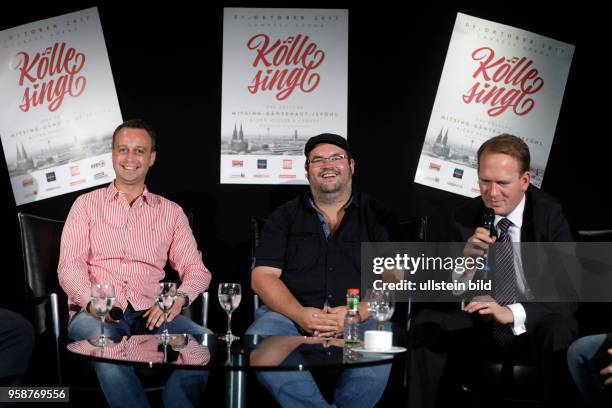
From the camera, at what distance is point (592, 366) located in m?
3.00

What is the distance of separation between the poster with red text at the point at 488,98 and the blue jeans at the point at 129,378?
5.97ft

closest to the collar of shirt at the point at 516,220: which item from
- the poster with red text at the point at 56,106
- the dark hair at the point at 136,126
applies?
the dark hair at the point at 136,126

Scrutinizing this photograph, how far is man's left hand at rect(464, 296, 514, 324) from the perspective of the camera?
3234 mm

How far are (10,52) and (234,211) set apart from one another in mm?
1630

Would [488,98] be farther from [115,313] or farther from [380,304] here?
[115,313]

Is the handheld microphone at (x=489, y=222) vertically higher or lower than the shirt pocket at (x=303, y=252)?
higher

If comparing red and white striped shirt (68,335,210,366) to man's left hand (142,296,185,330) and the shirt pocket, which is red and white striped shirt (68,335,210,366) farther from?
the shirt pocket

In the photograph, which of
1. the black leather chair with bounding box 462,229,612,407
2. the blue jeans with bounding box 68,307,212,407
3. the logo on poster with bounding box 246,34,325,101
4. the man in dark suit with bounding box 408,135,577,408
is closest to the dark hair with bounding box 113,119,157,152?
the logo on poster with bounding box 246,34,325,101

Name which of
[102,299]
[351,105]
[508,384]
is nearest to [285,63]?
[351,105]

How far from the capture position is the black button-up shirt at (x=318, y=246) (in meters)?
3.95

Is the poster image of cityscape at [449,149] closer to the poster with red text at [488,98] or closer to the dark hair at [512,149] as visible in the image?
the poster with red text at [488,98]

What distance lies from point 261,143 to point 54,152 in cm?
124

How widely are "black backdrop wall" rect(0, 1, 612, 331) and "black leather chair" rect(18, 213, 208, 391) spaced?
617mm

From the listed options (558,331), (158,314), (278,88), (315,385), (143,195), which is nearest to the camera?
(558,331)
